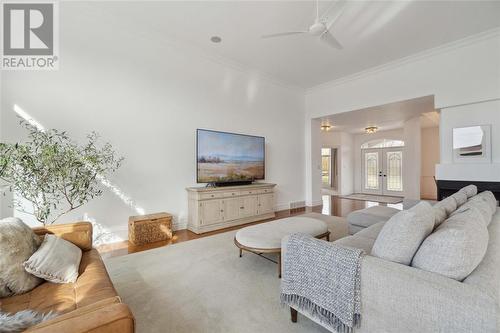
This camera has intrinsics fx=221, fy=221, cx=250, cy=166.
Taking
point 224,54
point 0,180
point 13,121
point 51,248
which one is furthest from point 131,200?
point 224,54

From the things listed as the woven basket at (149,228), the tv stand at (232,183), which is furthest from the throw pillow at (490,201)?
the woven basket at (149,228)

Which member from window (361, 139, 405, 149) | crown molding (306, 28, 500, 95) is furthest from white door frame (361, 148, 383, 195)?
crown molding (306, 28, 500, 95)

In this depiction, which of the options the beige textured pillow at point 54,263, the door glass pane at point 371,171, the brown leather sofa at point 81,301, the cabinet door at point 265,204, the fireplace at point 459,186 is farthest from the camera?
the door glass pane at point 371,171

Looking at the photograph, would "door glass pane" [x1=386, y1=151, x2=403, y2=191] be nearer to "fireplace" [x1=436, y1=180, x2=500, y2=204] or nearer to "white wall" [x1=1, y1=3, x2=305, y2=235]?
"fireplace" [x1=436, y1=180, x2=500, y2=204]

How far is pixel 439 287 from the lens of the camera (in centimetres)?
104

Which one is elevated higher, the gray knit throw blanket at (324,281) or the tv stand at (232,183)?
the tv stand at (232,183)

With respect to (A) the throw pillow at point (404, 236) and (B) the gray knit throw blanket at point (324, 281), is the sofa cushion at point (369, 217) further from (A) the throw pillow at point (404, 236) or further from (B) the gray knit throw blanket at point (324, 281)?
(B) the gray knit throw blanket at point (324, 281)

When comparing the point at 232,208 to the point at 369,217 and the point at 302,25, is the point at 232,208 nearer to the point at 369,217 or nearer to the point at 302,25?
the point at 369,217

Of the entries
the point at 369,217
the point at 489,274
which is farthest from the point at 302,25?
the point at 489,274

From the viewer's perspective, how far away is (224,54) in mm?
4531

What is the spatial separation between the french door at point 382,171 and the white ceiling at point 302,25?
18.2 ft

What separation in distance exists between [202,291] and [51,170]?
7.39 ft

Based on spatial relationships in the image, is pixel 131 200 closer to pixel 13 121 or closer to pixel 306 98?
pixel 13 121

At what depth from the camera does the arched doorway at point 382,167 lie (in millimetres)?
8891
